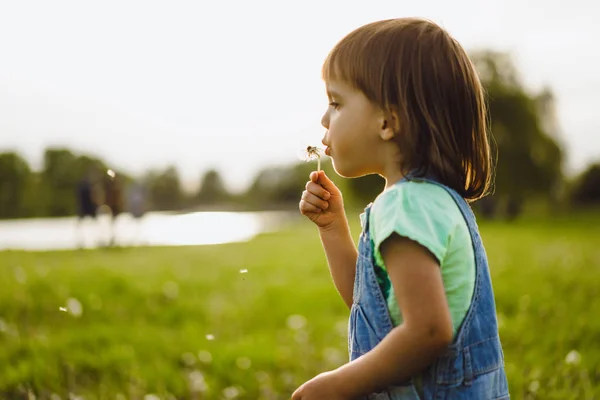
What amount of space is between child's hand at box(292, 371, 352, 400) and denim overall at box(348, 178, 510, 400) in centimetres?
13

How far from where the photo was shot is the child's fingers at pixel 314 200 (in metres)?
2.10

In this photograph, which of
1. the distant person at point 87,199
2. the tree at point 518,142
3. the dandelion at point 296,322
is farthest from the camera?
the tree at point 518,142

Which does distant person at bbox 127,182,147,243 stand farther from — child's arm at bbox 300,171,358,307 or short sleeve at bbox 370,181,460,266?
short sleeve at bbox 370,181,460,266

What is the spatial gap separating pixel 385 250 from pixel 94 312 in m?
4.45

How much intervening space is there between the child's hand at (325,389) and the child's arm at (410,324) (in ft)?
0.11

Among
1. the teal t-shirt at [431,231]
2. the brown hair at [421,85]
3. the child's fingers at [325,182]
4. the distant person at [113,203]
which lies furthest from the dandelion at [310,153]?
the distant person at [113,203]

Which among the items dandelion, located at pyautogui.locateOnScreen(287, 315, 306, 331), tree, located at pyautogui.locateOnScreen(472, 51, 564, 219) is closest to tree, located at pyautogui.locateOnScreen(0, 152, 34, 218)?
dandelion, located at pyautogui.locateOnScreen(287, 315, 306, 331)

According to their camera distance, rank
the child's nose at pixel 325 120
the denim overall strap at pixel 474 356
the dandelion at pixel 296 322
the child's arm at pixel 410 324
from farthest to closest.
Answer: the dandelion at pixel 296 322 → the child's nose at pixel 325 120 → the denim overall strap at pixel 474 356 → the child's arm at pixel 410 324

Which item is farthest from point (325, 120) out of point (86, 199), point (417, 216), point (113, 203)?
point (113, 203)

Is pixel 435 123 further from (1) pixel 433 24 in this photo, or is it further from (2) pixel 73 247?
(2) pixel 73 247

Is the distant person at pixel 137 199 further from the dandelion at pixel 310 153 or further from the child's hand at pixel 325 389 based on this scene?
the child's hand at pixel 325 389

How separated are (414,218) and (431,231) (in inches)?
2.0

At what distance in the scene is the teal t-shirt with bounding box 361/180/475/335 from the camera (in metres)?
1.54

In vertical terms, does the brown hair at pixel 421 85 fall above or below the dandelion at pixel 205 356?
above
